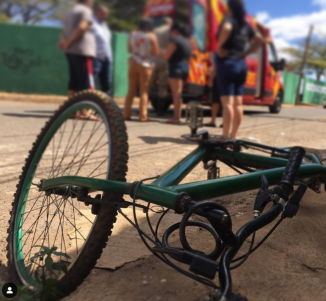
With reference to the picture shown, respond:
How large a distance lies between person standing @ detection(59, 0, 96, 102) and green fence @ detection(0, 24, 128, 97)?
8458mm

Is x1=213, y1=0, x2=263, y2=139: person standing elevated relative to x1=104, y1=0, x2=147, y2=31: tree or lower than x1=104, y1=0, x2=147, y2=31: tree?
lower

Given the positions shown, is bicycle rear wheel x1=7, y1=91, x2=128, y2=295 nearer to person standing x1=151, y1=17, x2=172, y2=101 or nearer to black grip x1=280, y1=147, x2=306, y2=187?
black grip x1=280, y1=147, x2=306, y2=187

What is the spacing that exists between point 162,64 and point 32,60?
774 centimetres

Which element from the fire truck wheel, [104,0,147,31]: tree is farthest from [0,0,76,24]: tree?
the fire truck wheel

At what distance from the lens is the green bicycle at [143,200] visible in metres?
1.12

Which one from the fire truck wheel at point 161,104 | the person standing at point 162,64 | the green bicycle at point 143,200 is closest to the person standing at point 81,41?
the person standing at point 162,64

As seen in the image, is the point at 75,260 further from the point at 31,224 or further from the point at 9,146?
the point at 9,146

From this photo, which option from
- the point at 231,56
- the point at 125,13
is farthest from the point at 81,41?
the point at 125,13

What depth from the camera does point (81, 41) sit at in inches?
232

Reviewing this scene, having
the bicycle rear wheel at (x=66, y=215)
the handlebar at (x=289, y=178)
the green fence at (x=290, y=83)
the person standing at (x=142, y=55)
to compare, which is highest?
the person standing at (x=142, y=55)

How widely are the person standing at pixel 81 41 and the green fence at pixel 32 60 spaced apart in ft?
27.7

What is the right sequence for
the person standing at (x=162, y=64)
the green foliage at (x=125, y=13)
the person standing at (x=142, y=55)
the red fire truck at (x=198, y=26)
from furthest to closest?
the green foliage at (x=125, y=13) → the red fire truck at (x=198, y=26) → the person standing at (x=162, y=64) → the person standing at (x=142, y=55)

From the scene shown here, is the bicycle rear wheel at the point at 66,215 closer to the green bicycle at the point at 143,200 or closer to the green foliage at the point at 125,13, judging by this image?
the green bicycle at the point at 143,200

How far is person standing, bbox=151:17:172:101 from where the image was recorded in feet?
24.2
